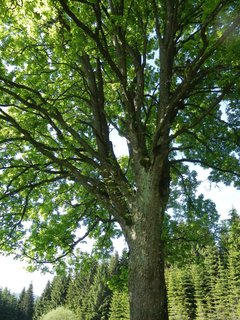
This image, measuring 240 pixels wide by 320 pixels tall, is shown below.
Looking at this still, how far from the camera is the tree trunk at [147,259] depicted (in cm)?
654

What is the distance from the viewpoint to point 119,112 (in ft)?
39.3

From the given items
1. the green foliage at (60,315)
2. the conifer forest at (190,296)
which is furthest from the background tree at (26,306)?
the green foliage at (60,315)

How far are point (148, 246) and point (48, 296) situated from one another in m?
123

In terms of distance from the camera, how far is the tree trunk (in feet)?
21.4

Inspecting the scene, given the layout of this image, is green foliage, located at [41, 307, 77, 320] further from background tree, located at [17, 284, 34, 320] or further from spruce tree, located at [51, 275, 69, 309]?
background tree, located at [17, 284, 34, 320]

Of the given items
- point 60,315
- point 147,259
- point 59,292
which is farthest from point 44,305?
point 147,259

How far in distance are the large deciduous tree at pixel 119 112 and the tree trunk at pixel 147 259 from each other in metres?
0.02

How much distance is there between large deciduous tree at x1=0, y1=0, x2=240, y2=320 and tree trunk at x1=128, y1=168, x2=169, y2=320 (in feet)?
0.07

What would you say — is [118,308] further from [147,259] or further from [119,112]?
[147,259]

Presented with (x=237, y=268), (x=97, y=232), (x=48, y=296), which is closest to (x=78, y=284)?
(x=48, y=296)

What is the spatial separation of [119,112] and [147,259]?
6320 mm

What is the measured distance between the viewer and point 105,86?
12.6 metres

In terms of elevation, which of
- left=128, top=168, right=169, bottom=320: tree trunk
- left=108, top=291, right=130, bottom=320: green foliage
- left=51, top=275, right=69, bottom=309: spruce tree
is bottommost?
left=128, top=168, right=169, bottom=320: tree trunk

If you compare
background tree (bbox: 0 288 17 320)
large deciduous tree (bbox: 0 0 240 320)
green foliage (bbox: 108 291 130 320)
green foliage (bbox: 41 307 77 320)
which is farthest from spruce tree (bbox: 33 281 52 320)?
large deciduous tree (bbox: 0 0 240 320)
